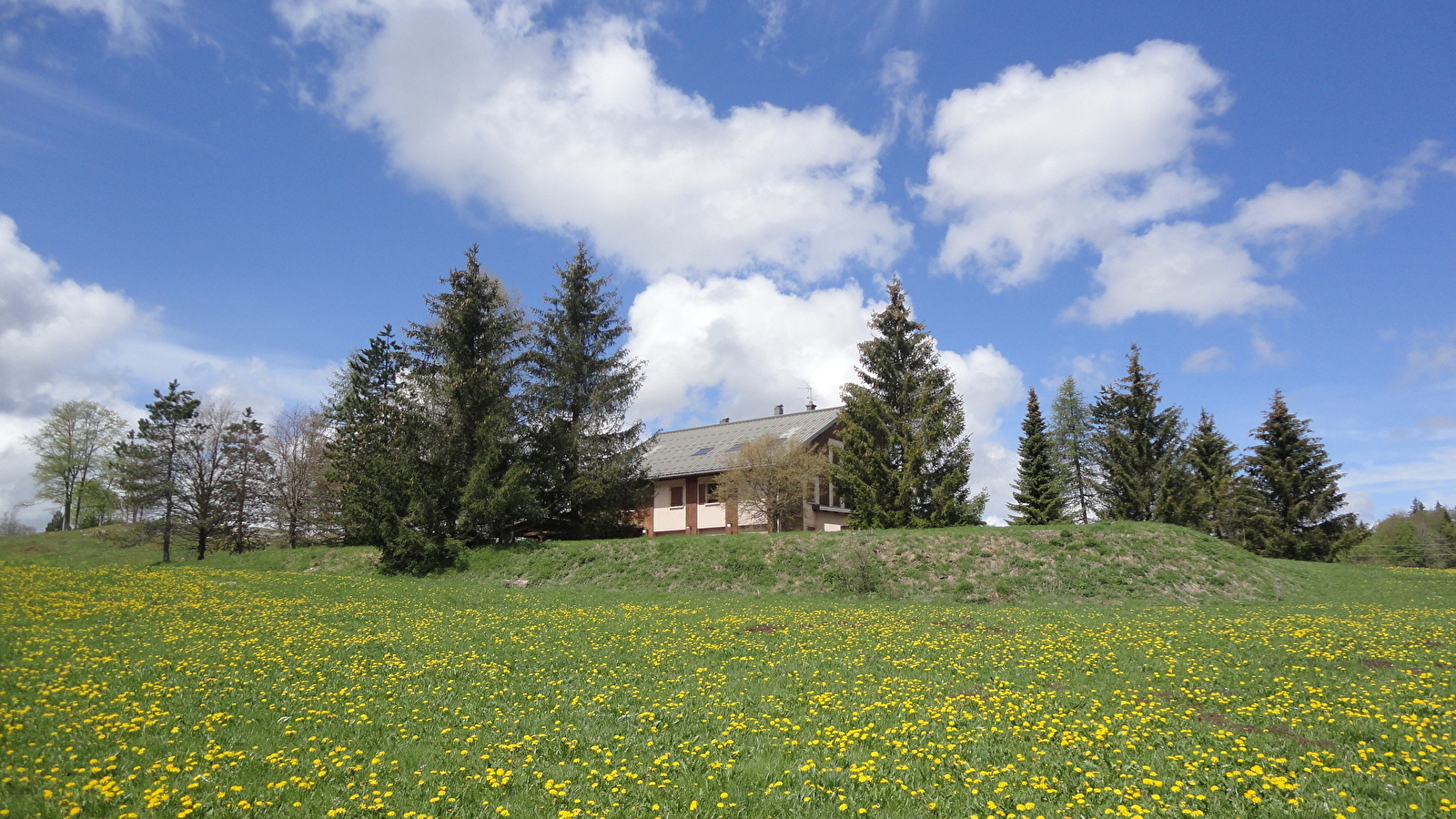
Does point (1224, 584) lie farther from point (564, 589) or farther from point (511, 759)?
point (511, 759)

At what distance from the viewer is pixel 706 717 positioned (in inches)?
319

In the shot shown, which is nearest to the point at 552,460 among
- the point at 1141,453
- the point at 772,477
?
the point at 772,477

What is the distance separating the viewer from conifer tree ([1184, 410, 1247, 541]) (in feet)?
134

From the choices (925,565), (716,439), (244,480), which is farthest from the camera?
(716,439)

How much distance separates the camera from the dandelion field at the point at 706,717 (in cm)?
567

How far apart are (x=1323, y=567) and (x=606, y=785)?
33.2 metres

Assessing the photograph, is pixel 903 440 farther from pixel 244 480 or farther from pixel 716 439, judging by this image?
pixel 244 480

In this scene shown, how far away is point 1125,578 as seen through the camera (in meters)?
21.4

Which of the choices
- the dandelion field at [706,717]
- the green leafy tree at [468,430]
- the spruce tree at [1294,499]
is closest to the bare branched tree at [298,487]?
the green leafy tree at [468,430]

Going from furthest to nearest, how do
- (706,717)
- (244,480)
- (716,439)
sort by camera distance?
(716,439)
(244,480)
(706,717)

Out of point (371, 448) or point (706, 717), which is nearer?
point (706, 717)

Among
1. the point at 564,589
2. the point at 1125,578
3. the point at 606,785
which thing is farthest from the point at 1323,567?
the point at 606,785

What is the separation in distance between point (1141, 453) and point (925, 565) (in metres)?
23.7

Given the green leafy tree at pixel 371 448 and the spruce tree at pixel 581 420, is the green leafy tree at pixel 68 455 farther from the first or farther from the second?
the spruce tree at pixel 581 420
